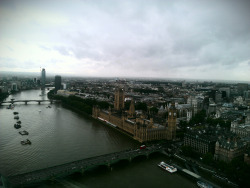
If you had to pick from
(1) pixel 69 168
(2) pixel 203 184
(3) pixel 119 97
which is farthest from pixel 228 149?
(3) pixel 119 97

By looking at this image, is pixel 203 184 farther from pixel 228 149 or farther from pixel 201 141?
pixel 201 141

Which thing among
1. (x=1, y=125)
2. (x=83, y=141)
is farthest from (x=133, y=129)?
(x=1, y=125)

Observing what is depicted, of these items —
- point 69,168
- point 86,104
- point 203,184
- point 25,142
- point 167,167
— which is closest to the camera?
point 203,184

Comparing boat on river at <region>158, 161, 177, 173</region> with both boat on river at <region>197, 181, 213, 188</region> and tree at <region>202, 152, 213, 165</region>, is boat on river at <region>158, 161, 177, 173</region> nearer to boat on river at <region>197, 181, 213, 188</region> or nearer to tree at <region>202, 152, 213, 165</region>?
boat on river at <region>197, 181, 213, 188</region>

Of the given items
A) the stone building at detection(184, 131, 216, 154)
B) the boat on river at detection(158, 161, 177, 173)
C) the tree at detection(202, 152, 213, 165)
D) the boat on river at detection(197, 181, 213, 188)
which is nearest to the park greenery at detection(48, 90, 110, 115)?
the stone building at detection(184, 131, 216, 154)

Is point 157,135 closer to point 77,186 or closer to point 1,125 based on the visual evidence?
point 77,186

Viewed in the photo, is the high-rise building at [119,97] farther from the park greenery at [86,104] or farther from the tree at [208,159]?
the tree at [208,159]

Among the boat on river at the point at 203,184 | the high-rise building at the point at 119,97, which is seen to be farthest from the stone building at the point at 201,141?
the high-rise building at the point at 119,97
